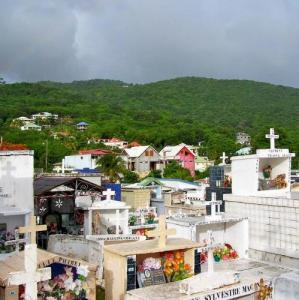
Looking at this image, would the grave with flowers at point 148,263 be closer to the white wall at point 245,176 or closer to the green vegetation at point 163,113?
the white wall at point 245,176

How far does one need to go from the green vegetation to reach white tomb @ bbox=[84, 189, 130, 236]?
43.4 meters

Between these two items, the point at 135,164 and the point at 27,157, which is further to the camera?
the point at 135,164

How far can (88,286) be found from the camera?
10.9 metres

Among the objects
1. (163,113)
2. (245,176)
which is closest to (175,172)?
(245,176)

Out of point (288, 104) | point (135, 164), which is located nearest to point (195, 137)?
point (135, 164)

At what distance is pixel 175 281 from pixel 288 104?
14737cm

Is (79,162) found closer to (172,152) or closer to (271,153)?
(172,152)

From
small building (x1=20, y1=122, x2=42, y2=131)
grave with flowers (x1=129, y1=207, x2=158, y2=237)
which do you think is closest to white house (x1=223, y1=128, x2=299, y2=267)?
grave with flowers (x1=129, y1=207, x2=158, y2=237)

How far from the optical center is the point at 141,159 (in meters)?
69.6

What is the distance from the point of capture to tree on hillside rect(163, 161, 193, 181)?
6061 cm

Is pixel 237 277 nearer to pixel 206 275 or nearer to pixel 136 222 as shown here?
pixel 206 275

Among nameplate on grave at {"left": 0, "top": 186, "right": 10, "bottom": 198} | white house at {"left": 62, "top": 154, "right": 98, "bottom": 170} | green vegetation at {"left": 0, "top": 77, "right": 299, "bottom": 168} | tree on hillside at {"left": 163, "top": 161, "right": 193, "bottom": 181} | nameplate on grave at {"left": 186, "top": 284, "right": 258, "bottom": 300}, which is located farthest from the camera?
green vegetation at {"left": 0, "top": 77, "right": 299, "bottom": 168}

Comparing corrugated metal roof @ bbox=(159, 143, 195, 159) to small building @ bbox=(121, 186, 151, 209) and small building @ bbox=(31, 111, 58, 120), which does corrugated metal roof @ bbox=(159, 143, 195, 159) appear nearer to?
small building @ bbox=(31, 111, 58, 120)

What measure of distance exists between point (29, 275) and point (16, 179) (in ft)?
25.5
